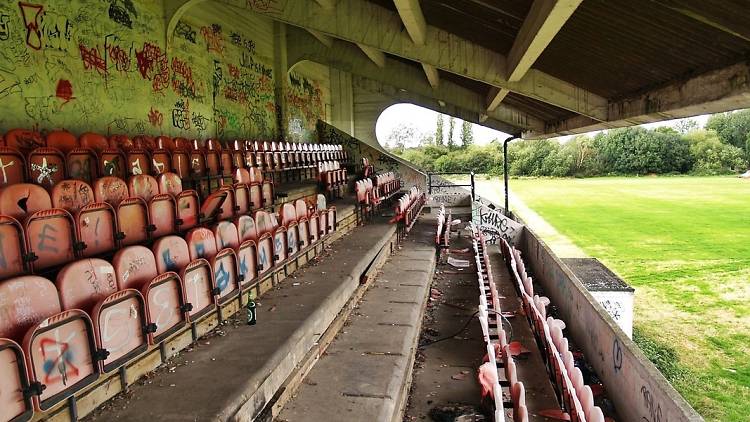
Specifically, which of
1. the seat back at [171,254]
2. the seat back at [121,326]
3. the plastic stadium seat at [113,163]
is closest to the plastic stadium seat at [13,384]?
the seat back at [121,326]

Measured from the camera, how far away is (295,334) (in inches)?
129

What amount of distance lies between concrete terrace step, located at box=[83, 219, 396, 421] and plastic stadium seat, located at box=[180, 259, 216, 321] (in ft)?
0.72

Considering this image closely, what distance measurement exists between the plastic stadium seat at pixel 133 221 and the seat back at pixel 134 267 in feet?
2.04

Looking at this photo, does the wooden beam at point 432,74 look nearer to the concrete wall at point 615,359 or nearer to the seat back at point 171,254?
the concrete wall at point 615,359

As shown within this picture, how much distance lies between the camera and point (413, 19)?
5.38 m

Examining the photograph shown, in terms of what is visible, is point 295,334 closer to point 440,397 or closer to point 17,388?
point 440,397

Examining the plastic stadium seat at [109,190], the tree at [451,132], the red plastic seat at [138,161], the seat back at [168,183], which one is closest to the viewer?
the plastic stadium seat at [109,190]

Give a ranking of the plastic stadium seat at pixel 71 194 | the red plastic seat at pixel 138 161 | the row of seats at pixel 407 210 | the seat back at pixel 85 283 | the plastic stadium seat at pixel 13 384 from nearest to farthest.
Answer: the plastic stadium seat at pixel 13 384
the seat back at pixel 85 283
the plastic stadium seat at pixel 71 194
the red plastic seat at pixel 138 161
the row of seats at pixel 407 210

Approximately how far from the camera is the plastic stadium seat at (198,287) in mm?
3043

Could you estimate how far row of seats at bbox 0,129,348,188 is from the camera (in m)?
3.96

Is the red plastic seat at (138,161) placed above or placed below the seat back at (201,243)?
above

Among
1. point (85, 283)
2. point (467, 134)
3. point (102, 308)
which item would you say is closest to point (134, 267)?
point (85, 283)

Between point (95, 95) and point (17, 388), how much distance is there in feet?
16.4

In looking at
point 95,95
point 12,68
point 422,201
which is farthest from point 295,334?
point 422,201
